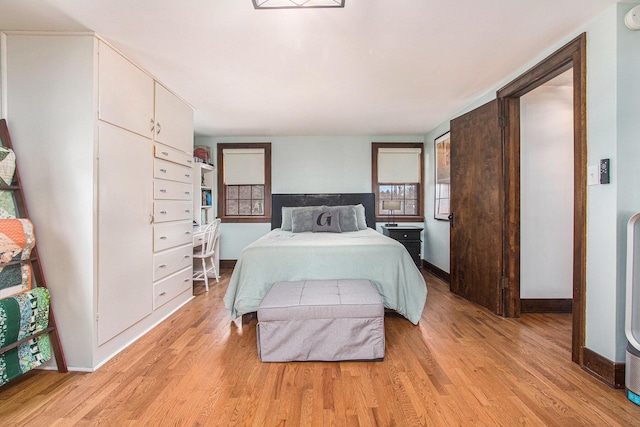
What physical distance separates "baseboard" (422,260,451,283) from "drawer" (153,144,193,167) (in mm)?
3685

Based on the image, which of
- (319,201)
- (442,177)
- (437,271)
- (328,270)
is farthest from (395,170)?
(328,270)

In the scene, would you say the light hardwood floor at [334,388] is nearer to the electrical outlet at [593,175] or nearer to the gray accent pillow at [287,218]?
the electrical outlet at [593,175]

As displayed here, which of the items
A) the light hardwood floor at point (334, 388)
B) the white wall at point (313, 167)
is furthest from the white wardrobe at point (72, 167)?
the white wall at point (313, 167)

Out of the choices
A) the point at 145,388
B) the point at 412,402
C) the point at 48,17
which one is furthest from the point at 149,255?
the point at 412,402

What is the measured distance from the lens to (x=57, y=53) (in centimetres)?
204

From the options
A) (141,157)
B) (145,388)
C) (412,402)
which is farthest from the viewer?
(141,157)

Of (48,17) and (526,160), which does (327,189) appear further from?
(48,17)

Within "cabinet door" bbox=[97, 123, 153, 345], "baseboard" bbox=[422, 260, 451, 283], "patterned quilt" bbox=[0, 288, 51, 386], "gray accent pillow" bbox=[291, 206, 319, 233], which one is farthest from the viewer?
"baseboard" bbox=[422, 260, 451, 283]

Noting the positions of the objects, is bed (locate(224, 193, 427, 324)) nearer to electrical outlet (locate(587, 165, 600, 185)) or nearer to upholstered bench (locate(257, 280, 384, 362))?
upholstered bench (locate(257, 280, 384, 362))

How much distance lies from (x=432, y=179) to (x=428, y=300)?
2230 mm

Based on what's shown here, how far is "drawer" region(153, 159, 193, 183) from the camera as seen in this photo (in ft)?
9.25

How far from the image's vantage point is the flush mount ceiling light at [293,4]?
175cm

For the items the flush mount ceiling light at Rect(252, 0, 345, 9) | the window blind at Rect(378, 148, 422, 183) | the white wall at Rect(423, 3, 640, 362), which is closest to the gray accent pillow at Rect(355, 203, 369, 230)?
the window blind at Rect(378, 148, 422, 183)

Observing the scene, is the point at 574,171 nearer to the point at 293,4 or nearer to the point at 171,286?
the point at 293,4
